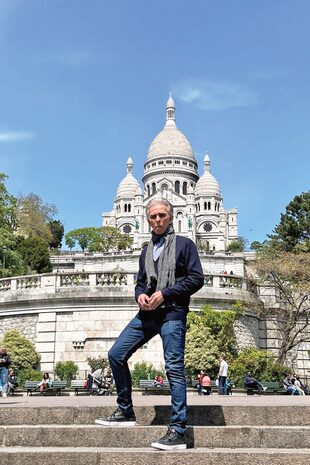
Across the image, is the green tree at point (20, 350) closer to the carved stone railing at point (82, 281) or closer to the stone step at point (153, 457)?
the carved stone railing at point (82, 281)

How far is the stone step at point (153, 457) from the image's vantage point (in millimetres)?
5242

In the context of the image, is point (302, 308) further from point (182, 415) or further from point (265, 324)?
point (182, 415)

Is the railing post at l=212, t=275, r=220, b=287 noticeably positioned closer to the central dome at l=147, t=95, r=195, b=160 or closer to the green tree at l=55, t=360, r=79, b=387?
the green tree at l=55, t=360, r=79, b=387

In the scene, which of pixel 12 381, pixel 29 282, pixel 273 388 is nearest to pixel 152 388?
pixel 273 388

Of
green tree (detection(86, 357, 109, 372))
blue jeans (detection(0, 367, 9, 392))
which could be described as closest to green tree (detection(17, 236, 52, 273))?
green tree (detection(86, 357, 109, 372))

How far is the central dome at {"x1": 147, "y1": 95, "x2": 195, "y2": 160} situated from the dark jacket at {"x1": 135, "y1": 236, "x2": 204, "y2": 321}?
138150 mm

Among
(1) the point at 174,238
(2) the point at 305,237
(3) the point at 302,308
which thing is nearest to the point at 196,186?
(2) the point at 305,237

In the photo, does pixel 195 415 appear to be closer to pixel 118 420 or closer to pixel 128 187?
pixel 118 420

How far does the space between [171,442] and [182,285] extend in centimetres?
152

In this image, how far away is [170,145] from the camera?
477ft

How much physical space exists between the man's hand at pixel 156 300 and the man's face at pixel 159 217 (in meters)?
0.77

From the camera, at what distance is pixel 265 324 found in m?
25.5

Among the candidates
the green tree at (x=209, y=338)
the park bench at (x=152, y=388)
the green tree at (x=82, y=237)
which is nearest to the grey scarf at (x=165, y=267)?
the park bench at (x=152, y=388)

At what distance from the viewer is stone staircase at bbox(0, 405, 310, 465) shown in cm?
529
